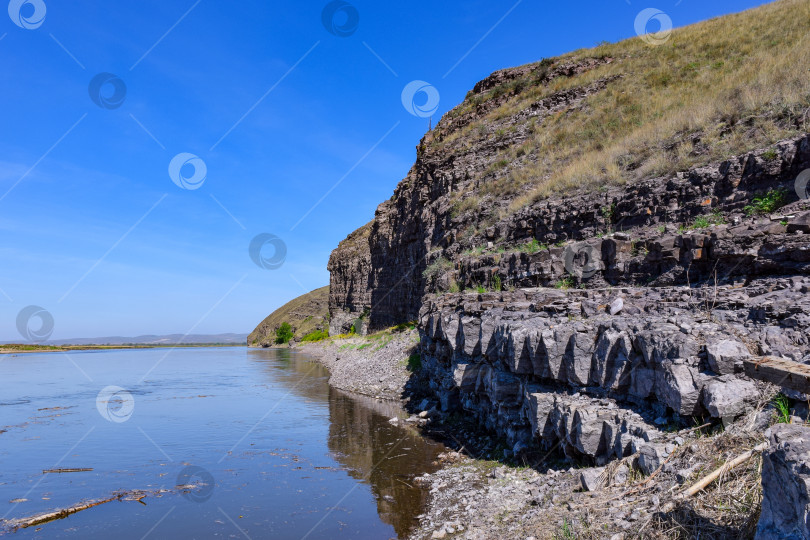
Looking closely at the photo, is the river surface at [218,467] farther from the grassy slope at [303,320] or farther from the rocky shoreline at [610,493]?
the grassy slope at [303,320]

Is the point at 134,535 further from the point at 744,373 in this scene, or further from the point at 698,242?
the point at 698,242

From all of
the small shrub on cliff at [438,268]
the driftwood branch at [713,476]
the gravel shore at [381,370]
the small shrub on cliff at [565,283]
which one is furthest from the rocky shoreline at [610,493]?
the gravel shore at [381,370]

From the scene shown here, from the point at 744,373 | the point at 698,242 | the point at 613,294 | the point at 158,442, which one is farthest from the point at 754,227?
the point at 158,442

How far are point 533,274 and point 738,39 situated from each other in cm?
2271

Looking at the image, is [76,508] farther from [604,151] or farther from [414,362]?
[604,151]

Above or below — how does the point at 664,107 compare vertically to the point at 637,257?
above

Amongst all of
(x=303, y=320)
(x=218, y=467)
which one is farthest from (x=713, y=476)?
(x=303, y=320)

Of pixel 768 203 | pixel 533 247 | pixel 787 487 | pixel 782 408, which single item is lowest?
pixel 787 487

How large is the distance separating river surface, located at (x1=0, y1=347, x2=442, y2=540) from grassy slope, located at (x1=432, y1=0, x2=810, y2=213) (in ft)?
39.0
